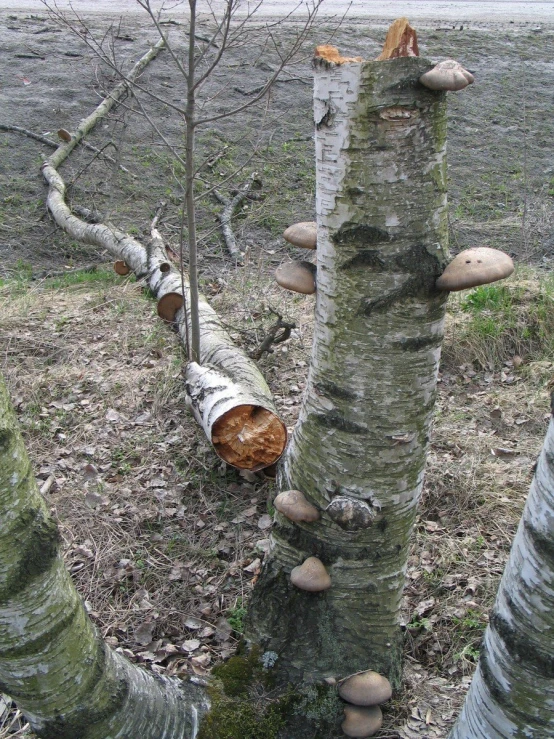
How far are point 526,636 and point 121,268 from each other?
7113mm

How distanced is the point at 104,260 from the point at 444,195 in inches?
291

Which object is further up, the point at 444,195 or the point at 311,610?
the point at 444,195

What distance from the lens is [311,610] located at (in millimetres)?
2840

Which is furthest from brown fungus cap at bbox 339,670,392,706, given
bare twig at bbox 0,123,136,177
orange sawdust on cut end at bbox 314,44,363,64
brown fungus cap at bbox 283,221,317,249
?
bare twig at bbox 0,123,136,177

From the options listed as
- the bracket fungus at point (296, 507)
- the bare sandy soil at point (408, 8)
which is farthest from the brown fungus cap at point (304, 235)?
the bare sandy soil at point (408, 8)

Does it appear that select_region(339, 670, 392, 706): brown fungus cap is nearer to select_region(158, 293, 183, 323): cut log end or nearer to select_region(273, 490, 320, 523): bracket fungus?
select_region(273, 490, 320, 523): bracket fungus

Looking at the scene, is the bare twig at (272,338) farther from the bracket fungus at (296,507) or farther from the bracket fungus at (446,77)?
the bracket fungus at (446,77)

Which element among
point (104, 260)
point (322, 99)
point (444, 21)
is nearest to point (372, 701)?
point (322, 99)

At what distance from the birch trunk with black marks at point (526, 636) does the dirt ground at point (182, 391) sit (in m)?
1.11

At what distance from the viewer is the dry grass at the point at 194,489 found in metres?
3.55

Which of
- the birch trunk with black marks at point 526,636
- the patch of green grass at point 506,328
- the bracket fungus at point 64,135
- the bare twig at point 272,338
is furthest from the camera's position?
the bracket fungus at point 64,135

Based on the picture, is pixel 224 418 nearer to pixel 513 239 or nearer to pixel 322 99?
pixel 322 99

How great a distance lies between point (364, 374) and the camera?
7.94 ft

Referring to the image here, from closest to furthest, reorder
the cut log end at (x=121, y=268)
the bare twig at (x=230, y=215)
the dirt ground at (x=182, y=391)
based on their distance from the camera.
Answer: the dirt ground at (x=182, y=391)
the cut log end at (x=121, y=268)
the bare twig at (x=230, y=215)
